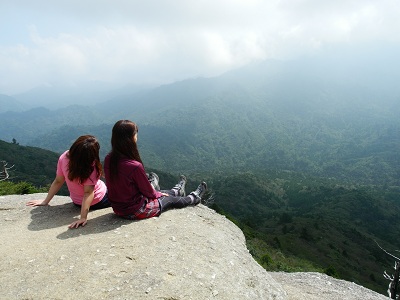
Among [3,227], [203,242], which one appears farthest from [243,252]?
[3,227]

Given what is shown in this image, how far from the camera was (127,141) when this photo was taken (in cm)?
879

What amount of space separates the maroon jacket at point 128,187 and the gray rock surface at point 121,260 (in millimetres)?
568

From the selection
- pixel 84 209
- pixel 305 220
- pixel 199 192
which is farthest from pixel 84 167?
pixel 305 220

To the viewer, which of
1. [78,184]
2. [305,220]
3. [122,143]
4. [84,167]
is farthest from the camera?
[305,220]

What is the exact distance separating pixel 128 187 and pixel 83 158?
171 cm

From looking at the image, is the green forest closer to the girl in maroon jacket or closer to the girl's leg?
the girl's leg

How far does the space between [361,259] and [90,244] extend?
97512 millimetres

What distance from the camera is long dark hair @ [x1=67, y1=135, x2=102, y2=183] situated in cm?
936

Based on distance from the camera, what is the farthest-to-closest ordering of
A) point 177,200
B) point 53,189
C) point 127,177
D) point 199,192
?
point 199,192 < point 177,200 < point 53,189 < point 127,177

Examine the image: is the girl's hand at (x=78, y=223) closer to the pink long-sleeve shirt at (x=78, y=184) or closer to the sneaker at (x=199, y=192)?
the pink long-sleeve shirt at (x=78, y=184)

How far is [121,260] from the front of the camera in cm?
766

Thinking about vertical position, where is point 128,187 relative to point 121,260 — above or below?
above

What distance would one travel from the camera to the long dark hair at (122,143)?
8.70 metres

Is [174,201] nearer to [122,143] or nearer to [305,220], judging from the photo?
[122,143]
